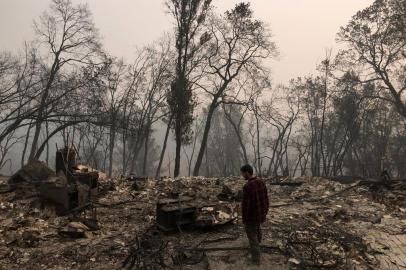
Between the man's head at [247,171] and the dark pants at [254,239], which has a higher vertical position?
the man's head at [247,171]

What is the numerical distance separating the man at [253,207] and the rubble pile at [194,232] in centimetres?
44

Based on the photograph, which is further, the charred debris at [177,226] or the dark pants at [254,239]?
the charred debris at [177,226]

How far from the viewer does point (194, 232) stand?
875 cm

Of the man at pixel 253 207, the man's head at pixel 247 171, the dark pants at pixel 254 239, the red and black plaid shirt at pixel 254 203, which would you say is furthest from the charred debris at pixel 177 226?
the man's head at pixel 247 171

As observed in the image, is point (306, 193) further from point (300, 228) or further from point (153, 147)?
point (153, 147)

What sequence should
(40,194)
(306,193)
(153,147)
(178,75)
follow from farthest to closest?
1. (153,147)
2. (178,75)
3. (306,193)
4. (40,194)

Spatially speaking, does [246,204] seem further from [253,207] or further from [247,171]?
[247,171]

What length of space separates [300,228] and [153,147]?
58.8 meters

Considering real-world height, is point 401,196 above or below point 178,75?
below

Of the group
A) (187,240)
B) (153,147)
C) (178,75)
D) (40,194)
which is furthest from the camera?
(153,147)

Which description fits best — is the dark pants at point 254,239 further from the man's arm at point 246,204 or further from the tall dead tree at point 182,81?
the tall dead tree at point 182,81

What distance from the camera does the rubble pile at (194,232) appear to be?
7340 millimetres

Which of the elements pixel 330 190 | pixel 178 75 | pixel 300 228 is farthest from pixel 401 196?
pixel 178 75

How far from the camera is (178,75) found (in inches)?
899
